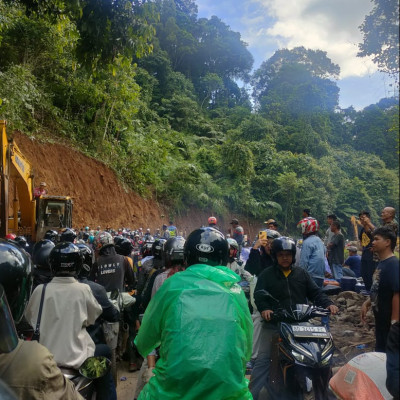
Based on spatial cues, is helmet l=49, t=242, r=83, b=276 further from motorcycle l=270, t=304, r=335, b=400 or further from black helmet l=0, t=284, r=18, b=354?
motorcycle l=270, t=304, r=335, b=400

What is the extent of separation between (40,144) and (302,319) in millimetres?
18756

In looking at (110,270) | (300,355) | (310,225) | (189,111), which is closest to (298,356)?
(300,355)

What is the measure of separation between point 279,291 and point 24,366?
283 cm

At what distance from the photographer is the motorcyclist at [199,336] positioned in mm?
1955

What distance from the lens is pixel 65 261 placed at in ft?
10.8

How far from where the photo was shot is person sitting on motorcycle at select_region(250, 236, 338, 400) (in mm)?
4012

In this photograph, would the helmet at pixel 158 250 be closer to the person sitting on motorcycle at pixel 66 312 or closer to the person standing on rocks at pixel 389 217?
the person sitting on motorcycle at pixel 66 312

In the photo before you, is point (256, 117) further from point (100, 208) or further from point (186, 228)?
point (100, 208)

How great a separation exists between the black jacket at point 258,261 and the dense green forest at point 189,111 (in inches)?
121

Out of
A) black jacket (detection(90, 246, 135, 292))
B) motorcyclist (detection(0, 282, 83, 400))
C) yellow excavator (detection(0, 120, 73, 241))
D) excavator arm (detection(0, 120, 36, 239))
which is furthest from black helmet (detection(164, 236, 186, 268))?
yellow excavator (detection(0, 120, 73, 241))

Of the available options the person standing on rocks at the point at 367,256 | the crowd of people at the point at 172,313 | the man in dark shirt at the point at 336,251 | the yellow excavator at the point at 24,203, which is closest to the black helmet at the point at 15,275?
the crowd of people at the point at 172,313

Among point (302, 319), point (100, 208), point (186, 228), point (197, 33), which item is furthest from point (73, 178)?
point (197, 33)

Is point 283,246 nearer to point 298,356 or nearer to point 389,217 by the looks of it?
point 298,356

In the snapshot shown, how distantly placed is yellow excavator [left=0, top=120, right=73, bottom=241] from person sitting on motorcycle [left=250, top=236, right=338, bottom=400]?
6918mm
